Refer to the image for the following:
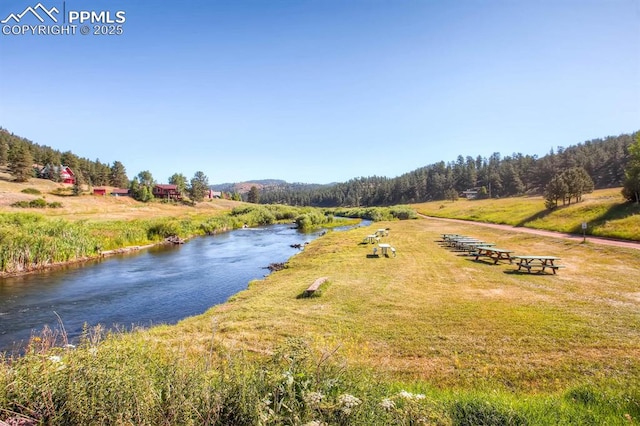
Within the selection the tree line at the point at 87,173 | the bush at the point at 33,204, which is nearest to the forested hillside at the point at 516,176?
the tree line at the point at 87,173

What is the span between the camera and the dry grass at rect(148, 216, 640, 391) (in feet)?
27.0

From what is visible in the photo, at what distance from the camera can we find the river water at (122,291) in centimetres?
1574

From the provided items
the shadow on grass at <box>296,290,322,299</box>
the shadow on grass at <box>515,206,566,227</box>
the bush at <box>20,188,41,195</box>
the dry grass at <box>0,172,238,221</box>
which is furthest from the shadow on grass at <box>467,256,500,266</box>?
the bush at <box>20,188,41,195</box>

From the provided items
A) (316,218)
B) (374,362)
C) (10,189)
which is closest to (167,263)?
(374,362)

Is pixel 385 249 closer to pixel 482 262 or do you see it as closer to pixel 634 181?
pixel 482 262

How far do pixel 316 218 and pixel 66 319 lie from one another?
2451 inches

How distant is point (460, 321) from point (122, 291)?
804 inches

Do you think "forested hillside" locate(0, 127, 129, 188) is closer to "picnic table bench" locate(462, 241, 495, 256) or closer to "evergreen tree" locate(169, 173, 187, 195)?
"evergreen tree" locate(169, 173, 187, 195)

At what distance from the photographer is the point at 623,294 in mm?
13883

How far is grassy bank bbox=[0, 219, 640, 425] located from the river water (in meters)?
3.93

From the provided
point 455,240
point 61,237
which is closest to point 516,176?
point 455,240

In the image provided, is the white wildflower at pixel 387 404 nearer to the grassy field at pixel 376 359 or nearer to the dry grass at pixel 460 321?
the grassy field at pixel 376 359

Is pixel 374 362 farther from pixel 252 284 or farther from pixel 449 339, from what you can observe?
pixel 252 284

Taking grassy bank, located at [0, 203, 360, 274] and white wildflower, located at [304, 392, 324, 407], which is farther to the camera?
grassy bank, located at [0, 203, 360, 274]
